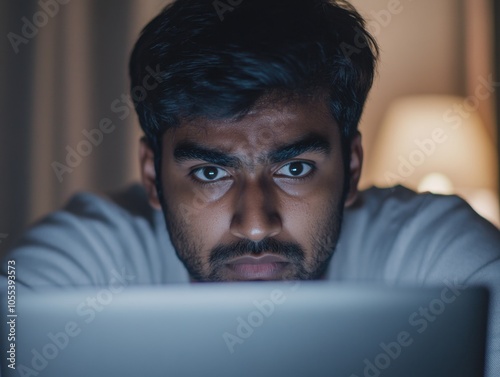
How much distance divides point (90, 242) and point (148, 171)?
21 cm

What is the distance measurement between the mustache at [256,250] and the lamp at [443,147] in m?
0.35

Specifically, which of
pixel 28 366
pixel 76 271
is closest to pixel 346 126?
pixel 76 271

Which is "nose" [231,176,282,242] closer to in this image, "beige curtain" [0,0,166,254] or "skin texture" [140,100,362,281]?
"skin texture" [140,100,362,281]

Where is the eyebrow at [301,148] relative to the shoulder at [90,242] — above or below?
above

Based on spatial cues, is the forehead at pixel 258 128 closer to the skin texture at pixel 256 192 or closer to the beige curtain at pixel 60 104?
the skin texture at pixel 256 192

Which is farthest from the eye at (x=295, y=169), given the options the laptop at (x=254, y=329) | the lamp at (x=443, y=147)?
the laptop at (x=254, y=329)

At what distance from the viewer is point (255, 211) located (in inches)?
45.2

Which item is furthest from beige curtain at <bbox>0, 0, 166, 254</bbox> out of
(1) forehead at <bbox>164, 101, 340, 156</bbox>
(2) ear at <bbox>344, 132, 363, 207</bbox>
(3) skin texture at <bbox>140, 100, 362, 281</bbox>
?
(2) ear at <bbox>344, 132, 363, 207</bbox>

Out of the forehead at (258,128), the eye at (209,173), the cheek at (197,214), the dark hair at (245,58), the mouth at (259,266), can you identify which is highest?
the dark hair at (245,58)

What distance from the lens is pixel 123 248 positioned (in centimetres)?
125

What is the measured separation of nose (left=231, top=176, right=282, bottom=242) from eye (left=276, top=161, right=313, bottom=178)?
0.04 m

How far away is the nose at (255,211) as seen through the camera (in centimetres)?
114

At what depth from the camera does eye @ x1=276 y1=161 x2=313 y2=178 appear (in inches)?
46.0

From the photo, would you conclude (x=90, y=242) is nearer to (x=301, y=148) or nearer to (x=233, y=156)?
(x=233, y=156)
